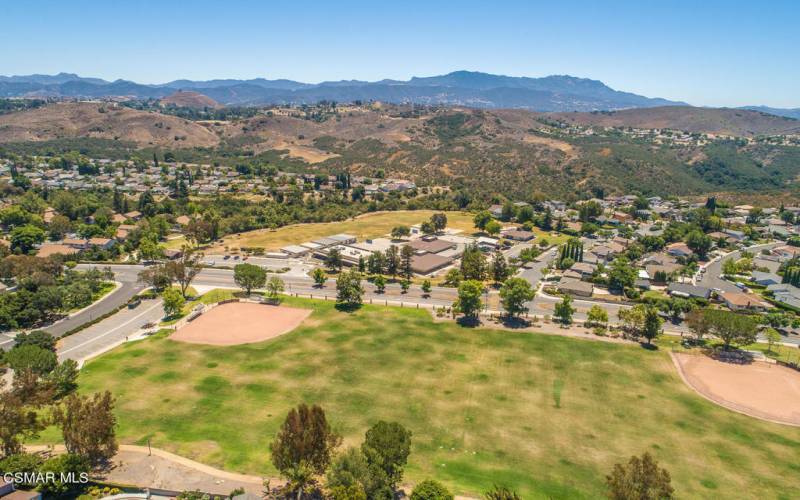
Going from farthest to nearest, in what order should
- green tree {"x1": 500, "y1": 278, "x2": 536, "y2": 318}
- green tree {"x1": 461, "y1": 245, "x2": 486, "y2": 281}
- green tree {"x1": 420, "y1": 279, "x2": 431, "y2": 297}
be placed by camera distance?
green tree {"x1": 461, "y1": 245, "x2": 486, "y2": 281} < green tree {"x1": 420, "y1": 279, "x2": 431, "y2": 297} < green tree {"x1": 500, "y1": 278, "x2": 536, "y2": 318}

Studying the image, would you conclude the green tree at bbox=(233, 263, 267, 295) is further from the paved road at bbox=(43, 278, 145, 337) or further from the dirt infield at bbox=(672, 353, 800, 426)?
the dirt infield at bbox=(672, 353, 800, 426)

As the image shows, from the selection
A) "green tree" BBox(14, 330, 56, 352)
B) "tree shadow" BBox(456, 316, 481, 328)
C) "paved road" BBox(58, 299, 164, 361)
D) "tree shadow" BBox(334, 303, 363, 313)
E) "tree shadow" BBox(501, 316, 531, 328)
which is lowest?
"paved road" BBox(58, 299, 164, 361)

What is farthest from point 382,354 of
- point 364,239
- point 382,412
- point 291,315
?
point 364,239

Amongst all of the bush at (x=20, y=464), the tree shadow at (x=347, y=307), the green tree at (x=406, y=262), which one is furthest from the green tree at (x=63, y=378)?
the green tree at (x=406, y=262)

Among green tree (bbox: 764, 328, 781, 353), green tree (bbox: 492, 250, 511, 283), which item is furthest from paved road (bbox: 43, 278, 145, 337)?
green tree (bbox: 764, 328, 781, 353)

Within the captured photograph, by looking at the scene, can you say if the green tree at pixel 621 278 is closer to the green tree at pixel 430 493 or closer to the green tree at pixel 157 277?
the green tree at pixel 430 493
